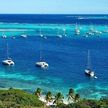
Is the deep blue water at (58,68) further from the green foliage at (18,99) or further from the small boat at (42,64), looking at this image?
the green foliage at (18,99)

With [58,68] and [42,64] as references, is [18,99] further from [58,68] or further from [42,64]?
[42,64]

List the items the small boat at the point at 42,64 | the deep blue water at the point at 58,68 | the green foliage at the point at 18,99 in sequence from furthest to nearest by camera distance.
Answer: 1. the small boat at the point at 42,64
2. the deep blue water at the point at 58,68
3. the green foliage at the point at 18,99

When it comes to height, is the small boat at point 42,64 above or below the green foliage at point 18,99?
below

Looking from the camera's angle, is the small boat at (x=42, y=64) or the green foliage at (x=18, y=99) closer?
the green foliage at (x=18, y=99)

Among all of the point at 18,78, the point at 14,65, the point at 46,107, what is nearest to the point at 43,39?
the point at 14,65

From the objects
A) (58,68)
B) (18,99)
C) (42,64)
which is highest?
(18,99)

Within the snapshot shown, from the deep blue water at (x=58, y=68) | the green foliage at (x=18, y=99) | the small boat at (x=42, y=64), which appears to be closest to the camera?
the green foliage at (x=18, y=99)

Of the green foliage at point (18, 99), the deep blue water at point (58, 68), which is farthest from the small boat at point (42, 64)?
the green foliage at point (18, 99)

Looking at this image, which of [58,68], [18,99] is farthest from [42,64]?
[18,99]

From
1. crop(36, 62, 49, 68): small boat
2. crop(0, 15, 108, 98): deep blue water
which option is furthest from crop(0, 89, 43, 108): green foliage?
crop(36, 62, 49, 68): small boat
